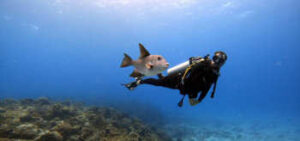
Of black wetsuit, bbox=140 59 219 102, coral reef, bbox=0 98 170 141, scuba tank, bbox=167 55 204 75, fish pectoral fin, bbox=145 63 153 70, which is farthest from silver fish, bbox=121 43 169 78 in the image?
coral reef, bbox=0 98 170 141

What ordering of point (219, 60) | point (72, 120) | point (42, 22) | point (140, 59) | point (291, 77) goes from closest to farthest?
point (140, 59), point (219, 60), point (72, 120), point (42, 22), point (291, 77)

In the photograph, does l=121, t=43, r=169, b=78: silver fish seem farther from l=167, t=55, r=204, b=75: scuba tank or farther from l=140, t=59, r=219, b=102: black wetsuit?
l=140, t=59, r=219, b=102: black wetsuit

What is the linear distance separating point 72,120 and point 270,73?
495 feet

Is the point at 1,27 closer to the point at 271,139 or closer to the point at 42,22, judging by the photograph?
the point at 42,22

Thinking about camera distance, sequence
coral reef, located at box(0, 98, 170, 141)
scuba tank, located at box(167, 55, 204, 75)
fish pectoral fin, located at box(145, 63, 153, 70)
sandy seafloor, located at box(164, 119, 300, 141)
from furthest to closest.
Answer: sandy seafloor, located at box(164, 119, 300, 141), coral reef, located at box(0, 98, 170, 141), scuba tank, located at box(167, 55, 204, 75), fish pectoral fin, located at box(145, 63, 153, 70)

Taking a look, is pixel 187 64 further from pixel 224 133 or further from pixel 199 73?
pixel 224 133

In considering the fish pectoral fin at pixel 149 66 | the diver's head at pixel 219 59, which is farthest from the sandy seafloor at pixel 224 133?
the fish pectoral fin at pixel 149 66

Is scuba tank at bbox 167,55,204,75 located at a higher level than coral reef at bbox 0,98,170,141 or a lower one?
higher

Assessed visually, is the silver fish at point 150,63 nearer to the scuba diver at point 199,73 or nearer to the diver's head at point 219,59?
the scuba diver at point 199,73

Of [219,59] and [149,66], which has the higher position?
[219,59]

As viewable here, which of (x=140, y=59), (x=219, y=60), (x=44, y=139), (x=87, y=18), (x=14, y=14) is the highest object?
(x=87, y=18)

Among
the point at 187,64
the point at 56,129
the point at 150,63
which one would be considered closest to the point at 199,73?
the point at 187,64

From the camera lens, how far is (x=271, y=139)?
16.5m

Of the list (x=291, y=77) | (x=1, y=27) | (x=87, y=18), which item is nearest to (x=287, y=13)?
(x=87, y=18)
